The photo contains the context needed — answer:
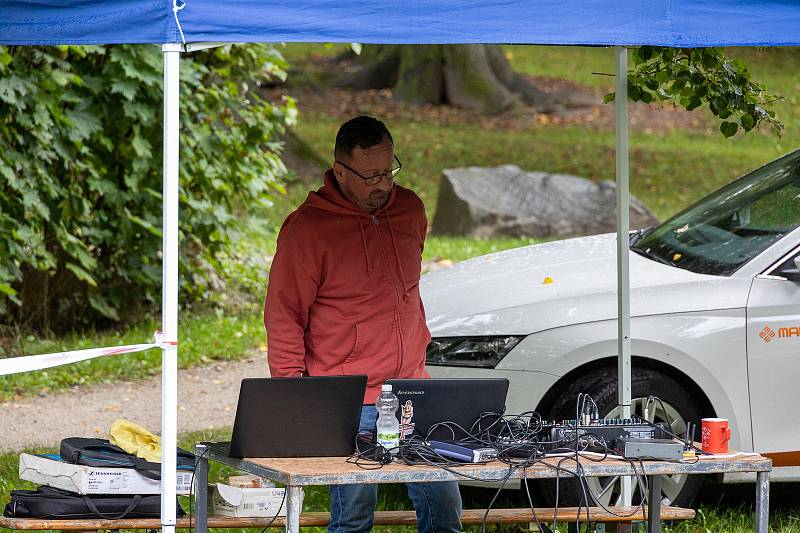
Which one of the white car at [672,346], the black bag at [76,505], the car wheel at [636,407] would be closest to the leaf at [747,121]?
the white car at [672,346]

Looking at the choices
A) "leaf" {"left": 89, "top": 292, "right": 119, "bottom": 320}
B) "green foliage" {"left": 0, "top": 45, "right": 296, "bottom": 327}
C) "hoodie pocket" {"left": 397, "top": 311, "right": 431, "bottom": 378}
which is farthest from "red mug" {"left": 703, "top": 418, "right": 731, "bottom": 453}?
"leaf" {"left": 89, "top": 292, "right": 119, "bottom": 320}

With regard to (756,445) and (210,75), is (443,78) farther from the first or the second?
(756,445)

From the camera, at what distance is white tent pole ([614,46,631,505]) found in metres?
5.34

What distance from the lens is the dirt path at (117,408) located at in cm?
808

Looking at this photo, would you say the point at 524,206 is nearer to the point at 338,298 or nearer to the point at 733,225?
the point at 733,225

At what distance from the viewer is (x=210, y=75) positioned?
10.5 meters

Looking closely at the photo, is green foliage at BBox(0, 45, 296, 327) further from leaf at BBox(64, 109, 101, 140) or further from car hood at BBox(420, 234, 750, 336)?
car hood at BBox(420, 234, 750, 336)

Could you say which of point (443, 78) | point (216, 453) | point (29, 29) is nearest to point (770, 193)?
point (216, 453)

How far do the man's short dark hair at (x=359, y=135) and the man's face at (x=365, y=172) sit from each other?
0.5 inches

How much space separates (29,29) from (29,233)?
566cm

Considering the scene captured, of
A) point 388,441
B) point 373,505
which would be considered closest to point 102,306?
point 373,505

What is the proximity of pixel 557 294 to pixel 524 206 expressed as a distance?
30.7 feet

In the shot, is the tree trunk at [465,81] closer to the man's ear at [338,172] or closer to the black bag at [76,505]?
the man's ear at [338,172]

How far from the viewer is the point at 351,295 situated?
4617 mm
